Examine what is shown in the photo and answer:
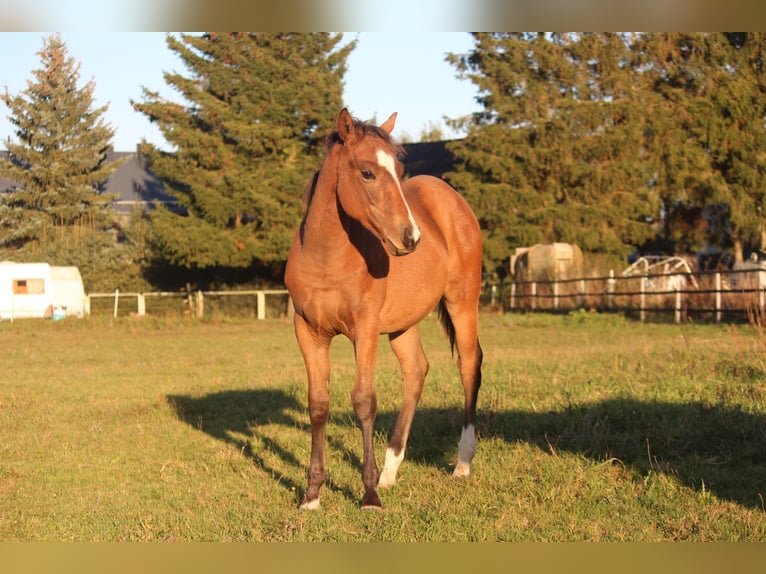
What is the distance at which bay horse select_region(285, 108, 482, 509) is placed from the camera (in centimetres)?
495

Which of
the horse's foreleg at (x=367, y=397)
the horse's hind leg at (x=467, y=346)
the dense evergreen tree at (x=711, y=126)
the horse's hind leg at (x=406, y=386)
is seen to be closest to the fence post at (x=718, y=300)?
the dense evergreen tree at (x=711, y=126)

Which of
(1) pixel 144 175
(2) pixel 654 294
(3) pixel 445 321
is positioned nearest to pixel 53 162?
(1) pixel 144 175

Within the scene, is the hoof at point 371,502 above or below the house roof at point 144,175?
below

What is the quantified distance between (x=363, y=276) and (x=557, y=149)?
27854mm

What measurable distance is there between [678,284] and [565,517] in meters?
22.1

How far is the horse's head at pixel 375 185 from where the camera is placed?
4801 mm

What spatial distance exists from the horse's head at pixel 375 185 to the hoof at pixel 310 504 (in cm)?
157

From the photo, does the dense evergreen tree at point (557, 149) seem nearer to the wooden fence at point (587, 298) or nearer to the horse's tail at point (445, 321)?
the wooden fence at point (587, 298)

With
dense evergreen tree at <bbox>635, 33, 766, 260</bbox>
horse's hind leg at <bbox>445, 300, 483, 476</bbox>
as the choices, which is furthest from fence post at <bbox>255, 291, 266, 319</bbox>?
horse's hind leg at <bbox>445, 300, 483, 476</bbox>

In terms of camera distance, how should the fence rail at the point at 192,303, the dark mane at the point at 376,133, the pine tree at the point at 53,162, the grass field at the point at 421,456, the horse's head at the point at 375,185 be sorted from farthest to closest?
1. the pine tree at the point at 53,162
2. the fence rail at the point at 192,303
3. the dark mane at the point at 376,133
4. the horse's head at the point at 375,185
5. the grass field at the point at 421,456

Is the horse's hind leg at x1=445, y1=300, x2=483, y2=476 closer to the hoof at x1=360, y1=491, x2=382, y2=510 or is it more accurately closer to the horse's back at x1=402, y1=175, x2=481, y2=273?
the horse's back at x1=402, y1=175, x2=481, y2=273

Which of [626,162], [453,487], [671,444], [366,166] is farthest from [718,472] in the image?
[626,162]

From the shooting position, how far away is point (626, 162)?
3178cm

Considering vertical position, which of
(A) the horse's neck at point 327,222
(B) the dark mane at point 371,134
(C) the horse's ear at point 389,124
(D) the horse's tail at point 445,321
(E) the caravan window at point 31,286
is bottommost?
(E) the caravan window at point 31,286
